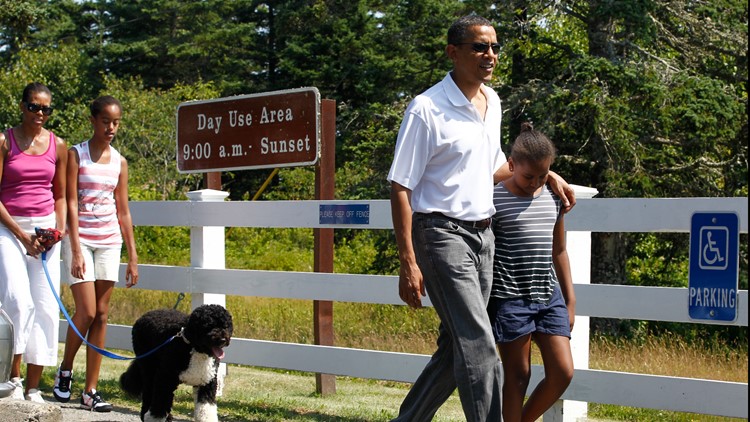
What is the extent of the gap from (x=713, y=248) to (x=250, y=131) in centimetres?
371

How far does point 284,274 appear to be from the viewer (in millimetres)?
6965

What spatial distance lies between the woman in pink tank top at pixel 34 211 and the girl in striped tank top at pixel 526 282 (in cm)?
308

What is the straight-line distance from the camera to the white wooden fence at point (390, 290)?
5.21 m

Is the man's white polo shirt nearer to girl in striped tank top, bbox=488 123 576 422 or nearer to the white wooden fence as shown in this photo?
girl in striped tank top, bbox=488 123 576 422

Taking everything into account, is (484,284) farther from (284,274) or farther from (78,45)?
(78,45)

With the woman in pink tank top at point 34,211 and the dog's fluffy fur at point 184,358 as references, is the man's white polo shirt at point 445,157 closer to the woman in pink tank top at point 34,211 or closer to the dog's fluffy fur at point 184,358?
the dog's fluffy fur at point 184,358

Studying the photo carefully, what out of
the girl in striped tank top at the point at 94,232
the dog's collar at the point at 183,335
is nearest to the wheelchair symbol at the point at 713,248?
the dog's collar at the point at 183,335

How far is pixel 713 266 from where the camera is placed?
16.5 ft

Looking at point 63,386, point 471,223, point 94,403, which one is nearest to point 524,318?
point 471,223

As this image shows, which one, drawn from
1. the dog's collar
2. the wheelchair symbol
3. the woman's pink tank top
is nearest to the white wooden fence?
the wheelchair symbol

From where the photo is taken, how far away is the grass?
6.82 meters

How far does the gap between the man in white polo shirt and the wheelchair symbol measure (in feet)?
4.06

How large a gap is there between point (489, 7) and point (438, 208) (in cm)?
1183

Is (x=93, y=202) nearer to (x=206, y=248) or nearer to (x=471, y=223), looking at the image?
(x=206, y=248)
